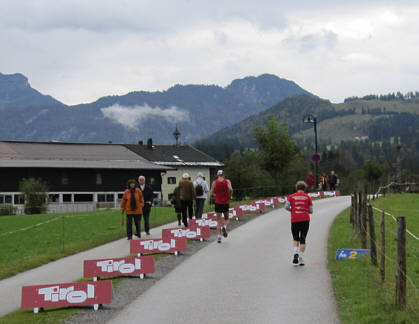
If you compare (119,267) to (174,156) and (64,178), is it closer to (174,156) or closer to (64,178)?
(64,178)

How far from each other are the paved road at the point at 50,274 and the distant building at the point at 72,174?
48.9m

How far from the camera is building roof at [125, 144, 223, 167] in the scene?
105250mm

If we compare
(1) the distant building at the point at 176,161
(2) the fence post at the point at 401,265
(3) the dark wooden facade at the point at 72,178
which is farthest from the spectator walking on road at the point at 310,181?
(1) the distant building at the point at 176,161

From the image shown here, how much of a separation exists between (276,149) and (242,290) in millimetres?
43443

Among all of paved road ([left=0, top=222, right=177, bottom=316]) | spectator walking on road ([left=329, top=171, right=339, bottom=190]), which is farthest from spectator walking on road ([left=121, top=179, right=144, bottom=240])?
spectator walking on road ([left=329, top=171, right=339, bottom=190])

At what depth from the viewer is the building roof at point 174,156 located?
10525cm

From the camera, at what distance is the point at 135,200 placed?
755 inches

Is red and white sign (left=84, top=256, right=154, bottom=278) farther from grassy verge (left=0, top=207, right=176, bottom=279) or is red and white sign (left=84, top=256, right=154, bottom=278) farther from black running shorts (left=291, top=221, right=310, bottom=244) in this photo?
black running shorts (left=291, top=221, right=310, bottom=244)

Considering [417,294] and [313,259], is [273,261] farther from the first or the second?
[417,294]

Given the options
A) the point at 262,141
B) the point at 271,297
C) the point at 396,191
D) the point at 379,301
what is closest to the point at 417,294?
the point at 379,301

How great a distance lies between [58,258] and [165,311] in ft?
26.7

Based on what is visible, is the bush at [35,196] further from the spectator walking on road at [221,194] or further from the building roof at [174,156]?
the building roof at [174,156]

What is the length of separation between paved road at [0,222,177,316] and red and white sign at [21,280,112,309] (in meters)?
0.61

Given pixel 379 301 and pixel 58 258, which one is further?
pixel 58 258
